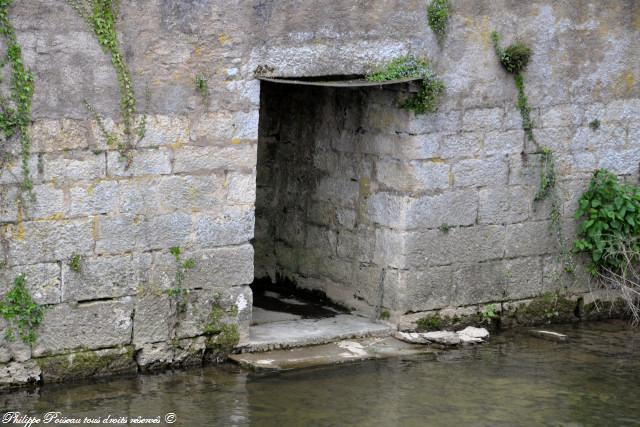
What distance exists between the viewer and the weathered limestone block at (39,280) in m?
6.70

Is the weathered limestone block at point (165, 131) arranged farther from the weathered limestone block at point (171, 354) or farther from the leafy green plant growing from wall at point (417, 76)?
the leafy green plant growing from wall at point (417, 76)

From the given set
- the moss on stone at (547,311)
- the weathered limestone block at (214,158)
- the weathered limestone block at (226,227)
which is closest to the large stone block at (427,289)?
the moss on stone at (547,311)

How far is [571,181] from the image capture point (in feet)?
29.0

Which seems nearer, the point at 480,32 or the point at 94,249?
the point at 94,249

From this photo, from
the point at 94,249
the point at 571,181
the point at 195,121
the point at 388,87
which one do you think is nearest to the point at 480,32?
the point at 388,87

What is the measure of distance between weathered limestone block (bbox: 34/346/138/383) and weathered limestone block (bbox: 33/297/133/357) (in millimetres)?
45

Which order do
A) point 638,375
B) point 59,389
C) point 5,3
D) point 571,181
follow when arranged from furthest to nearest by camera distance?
1. point 571,181
2. point 638,375
3. point 59,389
4. point 5,3

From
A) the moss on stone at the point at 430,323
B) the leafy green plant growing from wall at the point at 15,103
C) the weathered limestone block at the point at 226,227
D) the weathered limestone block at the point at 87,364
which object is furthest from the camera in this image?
the moss on stone at the point at 430,323

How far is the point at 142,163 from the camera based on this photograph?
280 inches

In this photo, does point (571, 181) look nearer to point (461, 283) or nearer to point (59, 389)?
point (461, 283)

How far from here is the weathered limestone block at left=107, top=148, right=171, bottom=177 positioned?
6.99 m

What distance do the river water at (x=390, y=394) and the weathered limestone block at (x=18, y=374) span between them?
0.10 m

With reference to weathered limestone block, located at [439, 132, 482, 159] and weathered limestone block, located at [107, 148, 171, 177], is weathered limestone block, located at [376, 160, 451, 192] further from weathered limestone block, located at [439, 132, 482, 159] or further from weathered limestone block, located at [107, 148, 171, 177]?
weathered limestone block, located at [107, 148, 171, 177]

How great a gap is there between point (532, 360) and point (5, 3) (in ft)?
14.3
